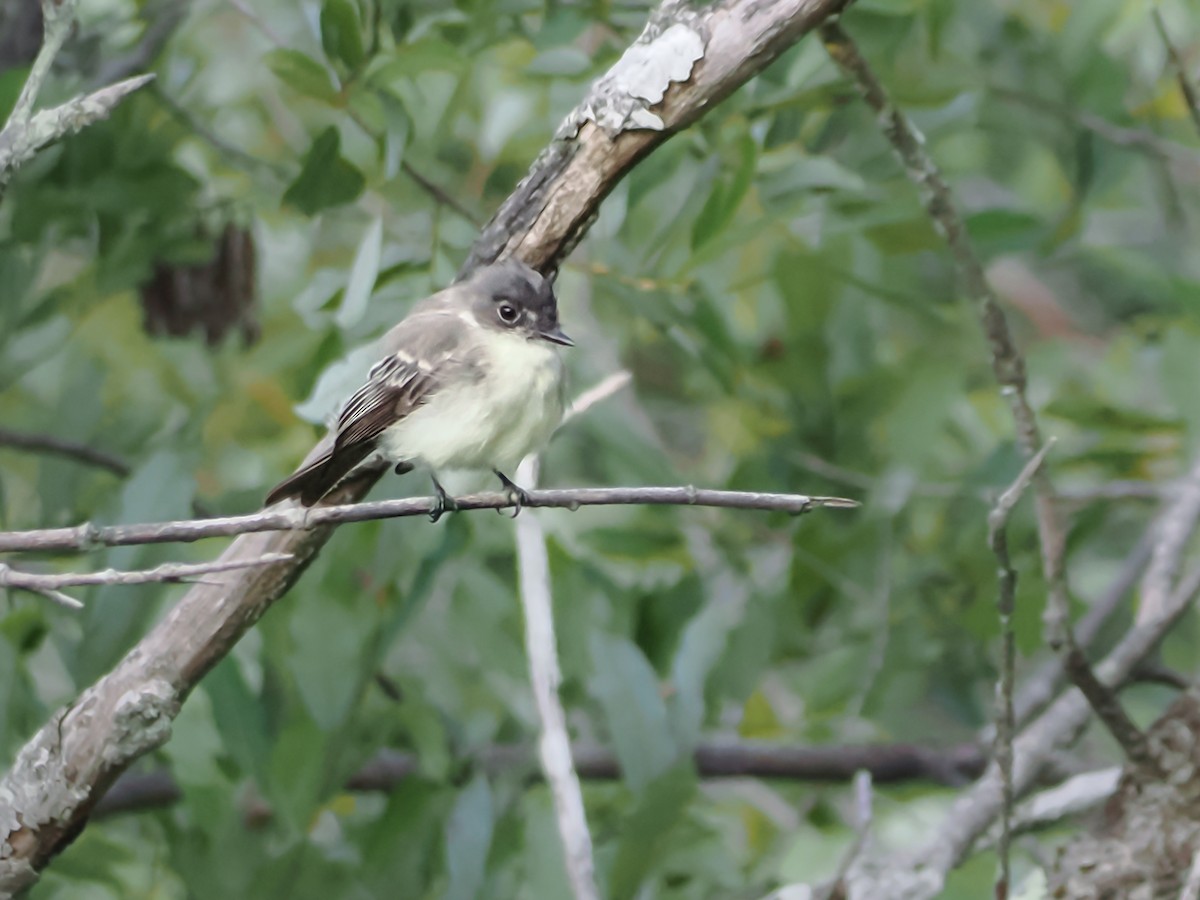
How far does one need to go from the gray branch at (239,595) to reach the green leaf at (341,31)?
0.72 meters

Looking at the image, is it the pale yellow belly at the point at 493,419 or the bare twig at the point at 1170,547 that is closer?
the pale yellow belly at the point at 493,419

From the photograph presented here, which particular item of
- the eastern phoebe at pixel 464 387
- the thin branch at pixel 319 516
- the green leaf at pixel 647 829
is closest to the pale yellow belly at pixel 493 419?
the eastern phoebe at pixel 464 387

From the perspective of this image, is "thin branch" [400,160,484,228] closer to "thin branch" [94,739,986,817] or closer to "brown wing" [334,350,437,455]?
"brown wing" [334,350,437,455]

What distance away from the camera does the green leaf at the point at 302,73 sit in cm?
282

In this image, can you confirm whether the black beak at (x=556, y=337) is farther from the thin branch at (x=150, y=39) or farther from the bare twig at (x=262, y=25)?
the thin branch at (x=150, y=39)

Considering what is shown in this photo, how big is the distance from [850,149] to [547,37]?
3.17 feet

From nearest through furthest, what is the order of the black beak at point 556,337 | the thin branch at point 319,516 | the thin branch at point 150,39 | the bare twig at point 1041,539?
the thin branch at point 319,516, the bare twig at point 1041,539, the black beak at point 556,337, the thin branch at point 150,39

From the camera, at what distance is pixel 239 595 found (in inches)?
92.6

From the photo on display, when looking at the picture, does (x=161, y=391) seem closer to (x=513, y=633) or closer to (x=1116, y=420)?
(x=513, y=633)

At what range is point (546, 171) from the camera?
7.56ft

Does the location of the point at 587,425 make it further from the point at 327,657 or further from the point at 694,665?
the point at 327,657

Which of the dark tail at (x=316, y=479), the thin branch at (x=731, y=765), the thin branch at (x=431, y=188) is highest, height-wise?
the thin branch at (x=431, y=188)

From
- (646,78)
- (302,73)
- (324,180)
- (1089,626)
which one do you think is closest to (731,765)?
(1089,626)

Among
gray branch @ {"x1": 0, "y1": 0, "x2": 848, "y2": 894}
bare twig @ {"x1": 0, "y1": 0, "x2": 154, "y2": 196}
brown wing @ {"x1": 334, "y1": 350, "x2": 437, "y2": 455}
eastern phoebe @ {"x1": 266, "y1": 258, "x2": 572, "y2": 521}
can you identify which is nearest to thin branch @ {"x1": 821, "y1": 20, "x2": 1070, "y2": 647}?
gray branch @ {"x1": 0, "y1": 0, "x2": 848, "y2": 894}
